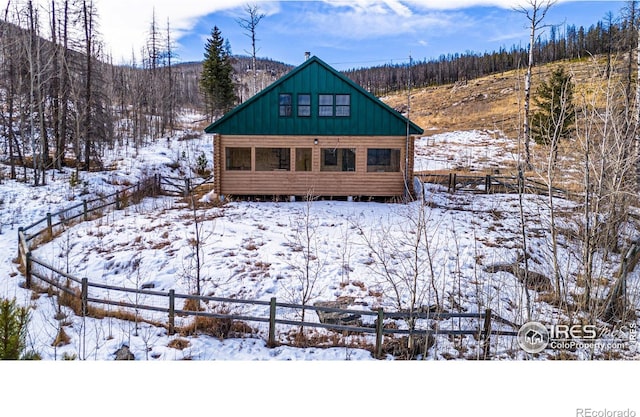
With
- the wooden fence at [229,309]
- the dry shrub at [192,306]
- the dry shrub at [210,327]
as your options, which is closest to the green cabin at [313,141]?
the wooden fence at [229,309]

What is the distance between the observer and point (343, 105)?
13273mm

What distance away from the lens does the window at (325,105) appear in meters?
13.2

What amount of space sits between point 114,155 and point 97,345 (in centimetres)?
2114

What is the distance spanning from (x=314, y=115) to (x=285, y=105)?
1.09m

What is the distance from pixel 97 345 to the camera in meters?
5.25

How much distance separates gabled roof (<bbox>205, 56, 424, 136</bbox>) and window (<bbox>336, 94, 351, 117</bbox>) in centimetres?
13

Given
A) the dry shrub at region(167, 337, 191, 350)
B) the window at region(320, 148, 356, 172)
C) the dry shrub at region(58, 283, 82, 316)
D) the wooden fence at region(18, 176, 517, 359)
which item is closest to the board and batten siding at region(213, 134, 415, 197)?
the window at region(320, 148, 356, 172)

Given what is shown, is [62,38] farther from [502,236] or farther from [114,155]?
[502,236]

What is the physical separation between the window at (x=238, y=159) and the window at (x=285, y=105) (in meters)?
1.87

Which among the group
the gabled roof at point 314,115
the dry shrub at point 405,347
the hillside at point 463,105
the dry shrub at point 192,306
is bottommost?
the dry shrub at point 405,347

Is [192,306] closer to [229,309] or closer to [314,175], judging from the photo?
[229,309]

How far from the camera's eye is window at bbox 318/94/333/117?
13.2m

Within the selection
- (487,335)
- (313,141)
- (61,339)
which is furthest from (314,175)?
(61,339)

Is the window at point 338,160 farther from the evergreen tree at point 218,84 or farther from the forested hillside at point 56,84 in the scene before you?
the evergreen tree at point 218,84
